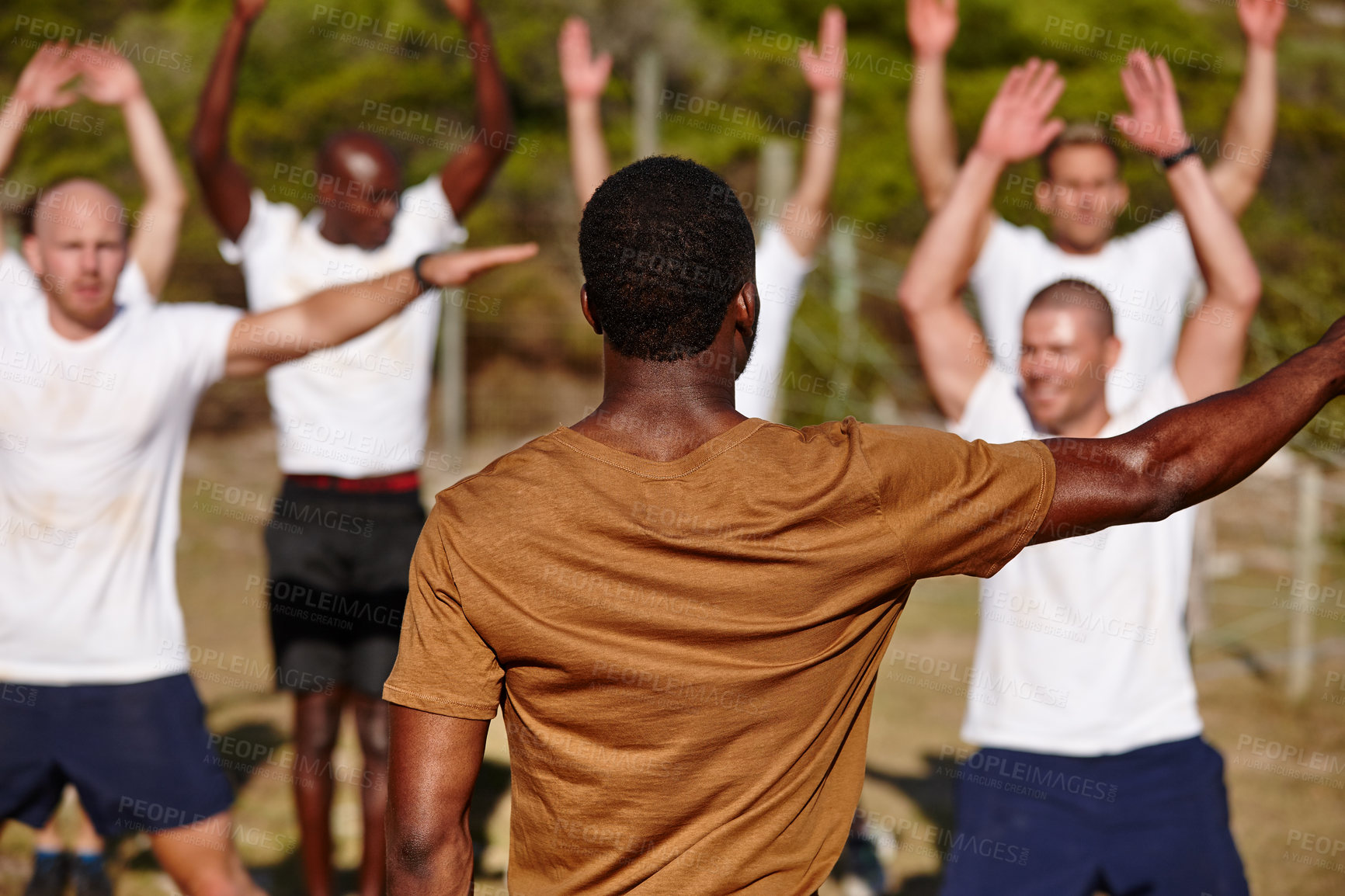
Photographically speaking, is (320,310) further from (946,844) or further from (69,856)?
(946,844)

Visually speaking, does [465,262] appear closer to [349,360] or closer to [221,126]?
[349,360]

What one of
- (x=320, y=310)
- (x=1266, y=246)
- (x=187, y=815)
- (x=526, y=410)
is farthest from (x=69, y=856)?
(x=1266, y=246)

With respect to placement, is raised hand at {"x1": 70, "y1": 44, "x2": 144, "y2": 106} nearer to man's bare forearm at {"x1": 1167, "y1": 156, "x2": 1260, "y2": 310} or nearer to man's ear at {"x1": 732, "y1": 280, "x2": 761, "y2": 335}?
man's ear at {"x1": 732, "y1": 280, "x2": 761, "y2": 335}

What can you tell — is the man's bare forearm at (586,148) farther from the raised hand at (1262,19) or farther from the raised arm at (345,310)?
the raised hand at (1262,19)

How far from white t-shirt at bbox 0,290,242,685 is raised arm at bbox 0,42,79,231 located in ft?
3.01

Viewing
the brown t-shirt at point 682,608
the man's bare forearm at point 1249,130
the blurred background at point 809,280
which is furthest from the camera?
the blurred background at point 809,280

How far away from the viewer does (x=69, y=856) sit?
4.46 meters

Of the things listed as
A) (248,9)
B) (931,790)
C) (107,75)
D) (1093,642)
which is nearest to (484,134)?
(248,9)

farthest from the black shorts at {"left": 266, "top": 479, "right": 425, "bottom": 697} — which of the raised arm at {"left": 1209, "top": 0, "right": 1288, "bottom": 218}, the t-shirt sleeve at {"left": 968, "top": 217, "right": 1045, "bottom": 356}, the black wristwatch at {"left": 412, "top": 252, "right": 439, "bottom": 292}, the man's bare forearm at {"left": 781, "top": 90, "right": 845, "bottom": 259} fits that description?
the raised arm at {"left": 1209, "top": 0, "right": 1288, "bottom": 218}

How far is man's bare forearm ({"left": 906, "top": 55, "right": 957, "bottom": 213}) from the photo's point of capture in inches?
156

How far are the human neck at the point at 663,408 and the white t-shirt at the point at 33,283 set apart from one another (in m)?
2.34

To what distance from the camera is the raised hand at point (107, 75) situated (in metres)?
4.05

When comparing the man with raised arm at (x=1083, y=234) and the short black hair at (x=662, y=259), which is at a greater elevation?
→ the man with raised arm at (x=1083, y=234)

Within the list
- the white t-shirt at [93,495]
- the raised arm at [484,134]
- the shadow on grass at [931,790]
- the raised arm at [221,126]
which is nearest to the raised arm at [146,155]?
the raised arm at [221,126]
